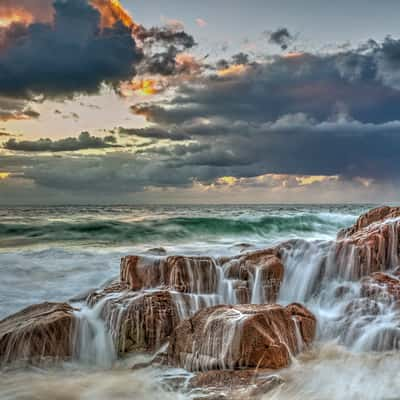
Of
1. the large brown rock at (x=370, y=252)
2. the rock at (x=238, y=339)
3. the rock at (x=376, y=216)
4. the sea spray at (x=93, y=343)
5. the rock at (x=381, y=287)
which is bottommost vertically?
the sea spray at (x=93, y=343)

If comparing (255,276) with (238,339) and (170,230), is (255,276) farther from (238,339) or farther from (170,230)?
(170,230)

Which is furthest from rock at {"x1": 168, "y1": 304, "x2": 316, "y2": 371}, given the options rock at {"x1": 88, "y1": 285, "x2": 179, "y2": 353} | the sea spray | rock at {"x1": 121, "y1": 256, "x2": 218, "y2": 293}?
rock at {"x1": 121, "y1": 256, "x2": 218, "y2": 293}

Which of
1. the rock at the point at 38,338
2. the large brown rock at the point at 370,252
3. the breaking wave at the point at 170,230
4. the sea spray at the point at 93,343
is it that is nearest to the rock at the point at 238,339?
the sea spray at the point at 93,343

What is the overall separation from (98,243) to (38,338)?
15213 mm

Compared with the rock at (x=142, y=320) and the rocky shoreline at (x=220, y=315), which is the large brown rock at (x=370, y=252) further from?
the rock at (x=142, y=320)

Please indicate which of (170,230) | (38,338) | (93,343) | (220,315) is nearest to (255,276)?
(220,315)

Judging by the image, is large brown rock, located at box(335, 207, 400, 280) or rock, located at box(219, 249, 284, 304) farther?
large brown rock, located at box(335, 207, 400, 280)

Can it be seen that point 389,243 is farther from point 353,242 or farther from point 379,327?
point 379,327

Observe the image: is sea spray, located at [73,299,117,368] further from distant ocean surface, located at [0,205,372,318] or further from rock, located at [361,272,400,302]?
rock, located at [361,272,400,302]

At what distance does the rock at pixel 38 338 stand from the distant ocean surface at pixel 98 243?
2769 millimetres

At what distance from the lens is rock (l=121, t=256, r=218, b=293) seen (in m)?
8.01

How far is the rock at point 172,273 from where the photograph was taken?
26.3 feet

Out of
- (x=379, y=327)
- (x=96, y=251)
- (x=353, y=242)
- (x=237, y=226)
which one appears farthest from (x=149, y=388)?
(x=237, y=226)

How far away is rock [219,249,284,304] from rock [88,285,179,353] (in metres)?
1.62
